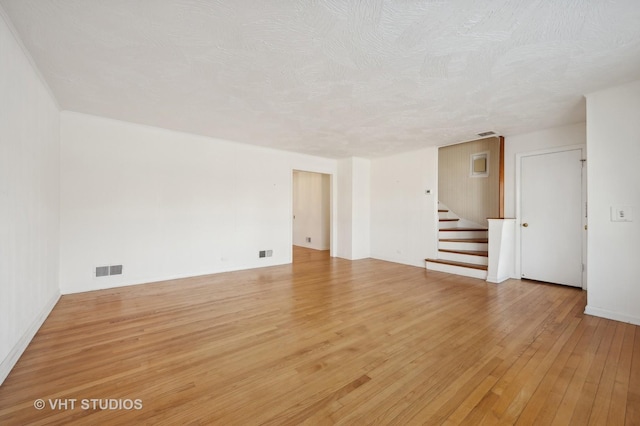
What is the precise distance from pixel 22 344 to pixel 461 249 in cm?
649

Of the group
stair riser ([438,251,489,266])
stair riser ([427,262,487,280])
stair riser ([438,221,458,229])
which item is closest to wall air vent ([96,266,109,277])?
stair riser ([427,262,487,280])

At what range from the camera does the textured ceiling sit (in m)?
1.80

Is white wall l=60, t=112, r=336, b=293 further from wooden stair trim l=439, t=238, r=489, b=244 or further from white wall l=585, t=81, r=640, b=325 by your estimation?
white wall l=585, t=81, r=640, b=325

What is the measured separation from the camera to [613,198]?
297 centimetres

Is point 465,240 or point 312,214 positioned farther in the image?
point 312,214

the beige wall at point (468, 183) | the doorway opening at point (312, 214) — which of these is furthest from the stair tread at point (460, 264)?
the doorway opening at point (312, 214)

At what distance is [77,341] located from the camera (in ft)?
8.04

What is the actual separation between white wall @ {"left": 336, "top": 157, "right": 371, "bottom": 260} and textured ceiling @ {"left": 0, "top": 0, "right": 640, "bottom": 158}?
9.19 feet

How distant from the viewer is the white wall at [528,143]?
4.17 meters

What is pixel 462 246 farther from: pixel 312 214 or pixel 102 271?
pixel 102 271

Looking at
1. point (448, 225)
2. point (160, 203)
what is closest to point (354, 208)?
point (448, 225)

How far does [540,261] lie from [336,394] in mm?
4637

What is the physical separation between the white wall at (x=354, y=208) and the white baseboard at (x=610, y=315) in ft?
13.8

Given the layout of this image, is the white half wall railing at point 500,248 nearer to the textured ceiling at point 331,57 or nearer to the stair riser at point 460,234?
the stair riser at point 460,234
